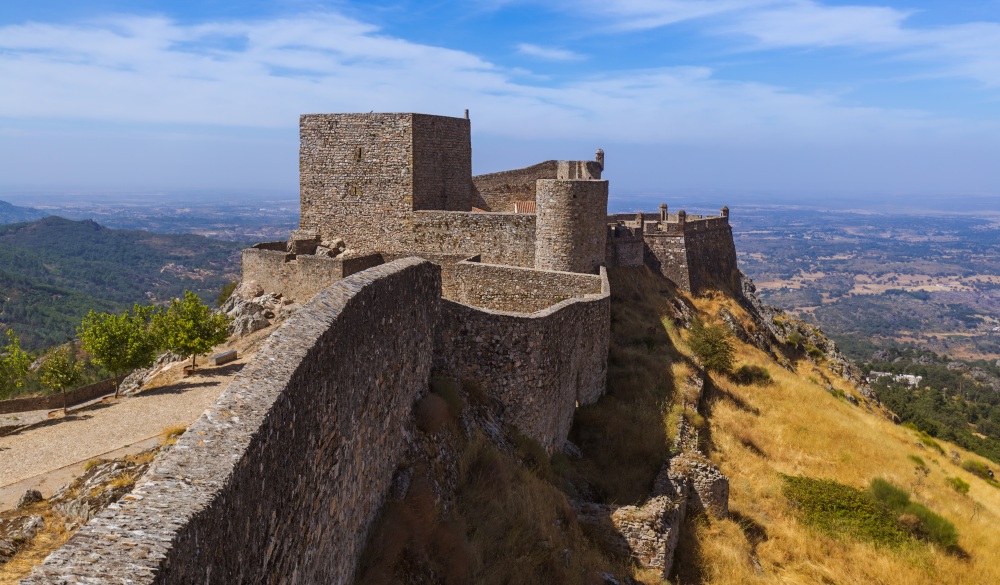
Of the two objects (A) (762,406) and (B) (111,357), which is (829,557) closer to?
(A) (762,406)

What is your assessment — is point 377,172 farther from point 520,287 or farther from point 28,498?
point 28,498

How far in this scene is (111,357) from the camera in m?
21.3

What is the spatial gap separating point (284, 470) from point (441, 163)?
63.2ft

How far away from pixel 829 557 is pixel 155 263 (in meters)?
186

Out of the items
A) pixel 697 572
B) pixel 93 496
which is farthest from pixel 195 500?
pixel 697 572

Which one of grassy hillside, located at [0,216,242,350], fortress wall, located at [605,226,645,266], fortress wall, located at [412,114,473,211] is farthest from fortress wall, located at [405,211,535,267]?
grassy hillside, located at [0,216,242,350]

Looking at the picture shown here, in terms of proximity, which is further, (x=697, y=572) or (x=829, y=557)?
(x=829, y=557)

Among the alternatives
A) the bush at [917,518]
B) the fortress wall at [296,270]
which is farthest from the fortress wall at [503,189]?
the bush at [917,518]

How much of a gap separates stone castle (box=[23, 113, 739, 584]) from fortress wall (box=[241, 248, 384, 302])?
0.07 metres

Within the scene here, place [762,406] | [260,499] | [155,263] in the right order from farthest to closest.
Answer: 1. [155,263]
2. [762,406]
3. [260,499]

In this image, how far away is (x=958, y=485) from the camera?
21.0 metres

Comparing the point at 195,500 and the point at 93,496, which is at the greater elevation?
the point at 195,500

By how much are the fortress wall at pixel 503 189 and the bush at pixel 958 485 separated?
16559 millimetres

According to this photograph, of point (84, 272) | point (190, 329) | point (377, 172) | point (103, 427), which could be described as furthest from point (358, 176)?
point (84, 272)
